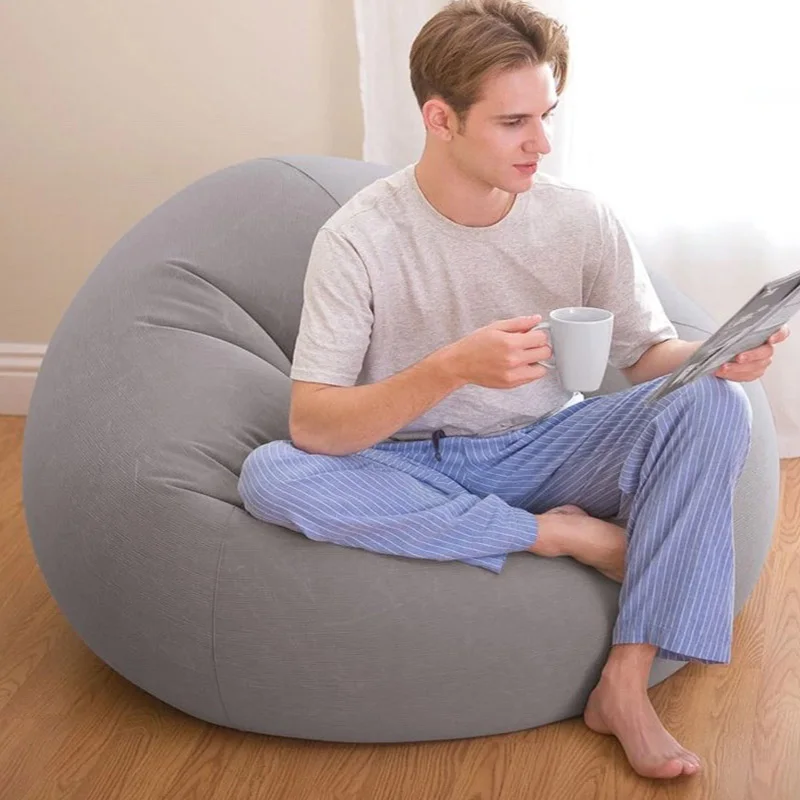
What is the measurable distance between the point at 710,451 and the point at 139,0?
1.75 m

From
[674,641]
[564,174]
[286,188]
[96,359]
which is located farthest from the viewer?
[564,174]

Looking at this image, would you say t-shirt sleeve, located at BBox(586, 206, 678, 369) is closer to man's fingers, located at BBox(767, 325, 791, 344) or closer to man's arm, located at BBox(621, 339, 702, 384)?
man's arm, located at BBox(621, 339, 702, 384)

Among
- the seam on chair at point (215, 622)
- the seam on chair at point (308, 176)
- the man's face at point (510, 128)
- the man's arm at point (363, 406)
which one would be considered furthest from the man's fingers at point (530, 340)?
the seam on chair at point (308, 176)

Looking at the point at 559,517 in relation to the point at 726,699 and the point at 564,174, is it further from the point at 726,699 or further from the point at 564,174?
the point at 564,174

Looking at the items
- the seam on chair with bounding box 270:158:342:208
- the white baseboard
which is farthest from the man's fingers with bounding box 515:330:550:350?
the white baseboard

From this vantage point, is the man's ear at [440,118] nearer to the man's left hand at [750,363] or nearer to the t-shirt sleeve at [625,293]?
the t-shirt sleeve at [625,293]

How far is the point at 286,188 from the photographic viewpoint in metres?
2.49

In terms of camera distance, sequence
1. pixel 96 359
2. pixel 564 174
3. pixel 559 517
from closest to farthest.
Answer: pixel 559 517 → pixel 96 359 → pixel 564 174

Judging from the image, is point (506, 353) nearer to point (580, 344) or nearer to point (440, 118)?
point (580, 344)

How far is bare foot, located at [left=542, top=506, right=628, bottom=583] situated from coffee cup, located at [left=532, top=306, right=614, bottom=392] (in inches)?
13.3

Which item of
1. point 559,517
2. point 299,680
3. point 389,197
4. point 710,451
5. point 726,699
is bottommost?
point 726,699

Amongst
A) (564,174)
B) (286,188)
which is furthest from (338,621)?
(564,174)

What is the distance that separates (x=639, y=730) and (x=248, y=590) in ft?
1.86

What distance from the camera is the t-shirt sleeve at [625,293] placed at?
2.00m
